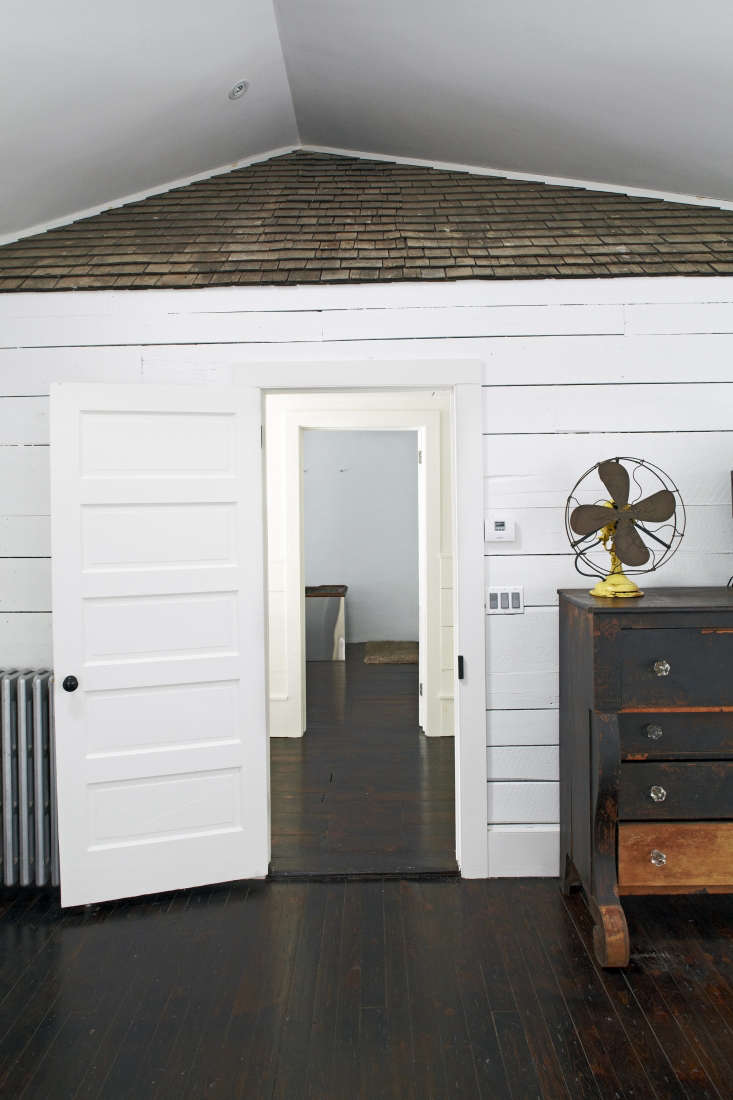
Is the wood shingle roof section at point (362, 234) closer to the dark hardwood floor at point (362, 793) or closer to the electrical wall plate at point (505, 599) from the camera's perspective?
the electrical wall plate at point (505, 599)

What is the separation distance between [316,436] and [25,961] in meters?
7.04

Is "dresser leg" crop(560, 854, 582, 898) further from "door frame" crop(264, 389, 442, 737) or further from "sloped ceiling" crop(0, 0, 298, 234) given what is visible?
"sloped ceiling" crop(0, 0, 298, 234)

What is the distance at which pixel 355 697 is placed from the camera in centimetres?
632

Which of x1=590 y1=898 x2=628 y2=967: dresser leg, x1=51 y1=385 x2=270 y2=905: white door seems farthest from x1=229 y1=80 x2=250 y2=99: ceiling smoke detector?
x1=590 y1=898 x2=628 y2=967: dresser leg

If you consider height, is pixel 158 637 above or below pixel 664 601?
below

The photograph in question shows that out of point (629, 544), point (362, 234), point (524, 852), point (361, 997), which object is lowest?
point (361, 997)

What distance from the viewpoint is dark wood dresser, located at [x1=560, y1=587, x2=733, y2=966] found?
249 cm

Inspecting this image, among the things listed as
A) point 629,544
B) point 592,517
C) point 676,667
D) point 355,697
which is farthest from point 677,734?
point 355,697

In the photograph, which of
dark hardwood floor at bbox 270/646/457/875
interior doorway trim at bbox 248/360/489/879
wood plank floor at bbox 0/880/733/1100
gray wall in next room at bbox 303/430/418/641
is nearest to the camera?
wood plank floor at bbox 0/880/733/1100

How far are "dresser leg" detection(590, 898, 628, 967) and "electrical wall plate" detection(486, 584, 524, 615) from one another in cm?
115

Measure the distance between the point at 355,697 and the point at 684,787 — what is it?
3968mm

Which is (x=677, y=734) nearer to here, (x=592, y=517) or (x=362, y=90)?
(x=592, y=517)

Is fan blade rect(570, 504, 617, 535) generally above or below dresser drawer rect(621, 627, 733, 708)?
above

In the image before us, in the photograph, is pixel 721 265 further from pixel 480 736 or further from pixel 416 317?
pixel 480 736
